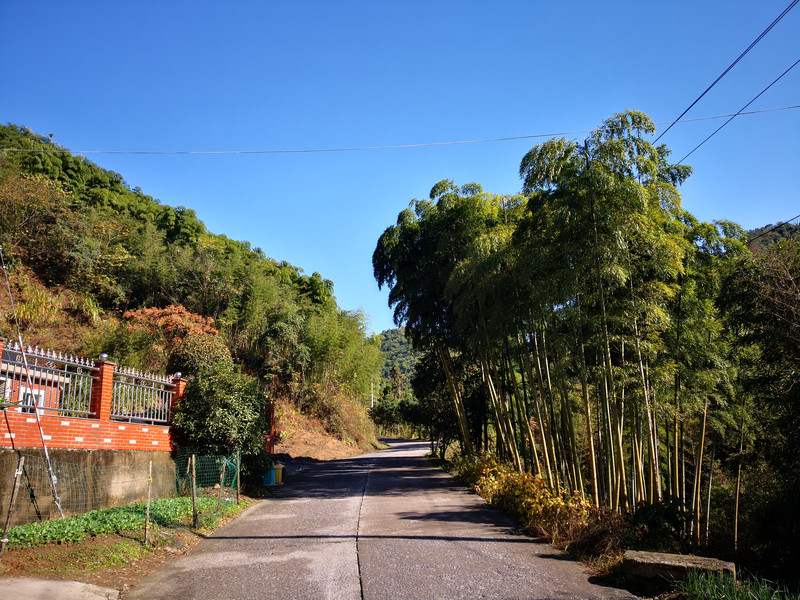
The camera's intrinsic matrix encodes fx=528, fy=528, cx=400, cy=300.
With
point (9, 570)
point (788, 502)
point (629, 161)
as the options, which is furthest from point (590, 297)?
point (9, 570)

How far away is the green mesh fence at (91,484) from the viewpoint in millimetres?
A: 5875

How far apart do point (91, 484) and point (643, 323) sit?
8.19 metres

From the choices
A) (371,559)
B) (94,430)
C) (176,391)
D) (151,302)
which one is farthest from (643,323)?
(151,302)

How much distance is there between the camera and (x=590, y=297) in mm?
7527

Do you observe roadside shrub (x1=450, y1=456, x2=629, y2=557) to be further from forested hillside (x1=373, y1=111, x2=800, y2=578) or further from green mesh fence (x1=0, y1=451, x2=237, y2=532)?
green mesh fence (x1=0, y1=451, x2=237, y2=532)

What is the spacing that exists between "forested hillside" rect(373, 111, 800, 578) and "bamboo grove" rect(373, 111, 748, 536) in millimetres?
30

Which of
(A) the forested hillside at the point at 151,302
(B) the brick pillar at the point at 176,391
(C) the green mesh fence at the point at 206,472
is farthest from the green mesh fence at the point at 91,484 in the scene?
(A) the forested hillside at the point at 151,302

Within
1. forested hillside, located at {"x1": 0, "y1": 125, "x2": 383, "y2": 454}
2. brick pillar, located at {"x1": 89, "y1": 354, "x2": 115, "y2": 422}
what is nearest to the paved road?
brick pillar, located at {"x1": 89, "y1": 354, "x2": 115, "y2": 422}

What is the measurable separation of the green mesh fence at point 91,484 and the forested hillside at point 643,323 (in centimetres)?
550

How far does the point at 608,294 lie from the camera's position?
7832 millimetres

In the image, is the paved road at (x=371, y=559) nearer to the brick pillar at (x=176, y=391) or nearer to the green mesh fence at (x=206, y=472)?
the green mesh fence at (x=206, y=472)

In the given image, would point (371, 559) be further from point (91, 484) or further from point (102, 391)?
point (102, 391)

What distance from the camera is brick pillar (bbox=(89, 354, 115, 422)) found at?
779 cm

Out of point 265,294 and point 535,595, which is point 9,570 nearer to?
point 535,595
